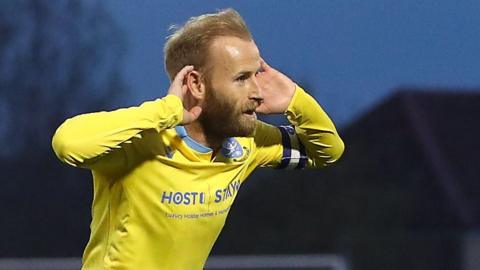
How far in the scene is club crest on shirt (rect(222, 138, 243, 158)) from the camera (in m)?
1.88

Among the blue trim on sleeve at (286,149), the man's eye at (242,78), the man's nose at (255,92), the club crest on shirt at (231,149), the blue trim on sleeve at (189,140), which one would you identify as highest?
the man's eye at (242,78)

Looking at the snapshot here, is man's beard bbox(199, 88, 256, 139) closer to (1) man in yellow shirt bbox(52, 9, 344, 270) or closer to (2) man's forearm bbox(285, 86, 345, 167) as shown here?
(1) man in yellow shirt bbox(52, 9, 344, 270)

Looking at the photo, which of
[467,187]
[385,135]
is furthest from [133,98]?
[467,187]

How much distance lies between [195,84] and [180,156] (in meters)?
0.12

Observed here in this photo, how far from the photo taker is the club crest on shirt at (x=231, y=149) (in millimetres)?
1880

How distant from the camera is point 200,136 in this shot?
1.84 m

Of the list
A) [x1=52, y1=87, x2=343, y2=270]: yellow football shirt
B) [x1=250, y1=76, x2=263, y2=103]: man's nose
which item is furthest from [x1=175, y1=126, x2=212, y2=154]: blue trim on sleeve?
[x1=250, y1=76, x2=263, y2=103]: man's nose

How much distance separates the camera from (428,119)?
4.96m

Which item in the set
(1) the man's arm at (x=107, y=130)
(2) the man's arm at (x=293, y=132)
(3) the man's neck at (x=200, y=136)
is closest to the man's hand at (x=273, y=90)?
(2) the man's arm at (x=293, y=132)

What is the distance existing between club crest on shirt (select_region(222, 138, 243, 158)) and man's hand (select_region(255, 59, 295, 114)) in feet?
0.23

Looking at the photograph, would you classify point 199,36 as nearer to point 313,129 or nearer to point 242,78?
point 242,78

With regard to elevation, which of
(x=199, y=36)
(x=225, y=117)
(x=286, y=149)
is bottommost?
(x=286, y=149)

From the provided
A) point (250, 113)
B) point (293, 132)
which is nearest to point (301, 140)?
point (293, 132)

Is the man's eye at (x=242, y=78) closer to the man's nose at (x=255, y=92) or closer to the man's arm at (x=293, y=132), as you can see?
the man's nose at (x=255, y=92)
